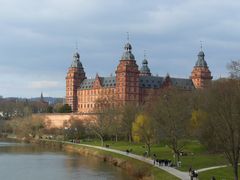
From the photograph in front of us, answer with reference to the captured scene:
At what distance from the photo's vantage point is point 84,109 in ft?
514

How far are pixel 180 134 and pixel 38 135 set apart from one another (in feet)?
242

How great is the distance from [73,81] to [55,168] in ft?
347

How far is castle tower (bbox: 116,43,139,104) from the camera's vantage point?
437 ft

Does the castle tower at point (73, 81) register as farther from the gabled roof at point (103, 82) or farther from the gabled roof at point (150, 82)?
the gabled roof at point (150, 82)

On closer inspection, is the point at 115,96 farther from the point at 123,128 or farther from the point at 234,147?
the point at 234,147

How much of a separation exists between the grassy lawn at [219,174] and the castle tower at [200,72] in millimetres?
113134

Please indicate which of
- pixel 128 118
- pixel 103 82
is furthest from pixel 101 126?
pixel 103 82

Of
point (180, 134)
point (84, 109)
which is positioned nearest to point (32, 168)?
point (180, 134)

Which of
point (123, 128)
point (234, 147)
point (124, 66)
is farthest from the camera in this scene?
point (124, 66)

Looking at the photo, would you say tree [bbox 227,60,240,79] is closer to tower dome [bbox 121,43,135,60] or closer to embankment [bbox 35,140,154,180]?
embankment [bbox 35,140,154,180]

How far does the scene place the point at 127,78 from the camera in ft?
439

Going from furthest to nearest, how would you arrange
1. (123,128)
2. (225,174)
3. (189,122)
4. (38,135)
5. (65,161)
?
1. (38,135)
2. (123,128)
3. (65,161)
4. (189,122)
5. (225,174)

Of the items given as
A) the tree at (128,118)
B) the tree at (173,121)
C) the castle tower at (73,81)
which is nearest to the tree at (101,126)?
the tree at (128,118)

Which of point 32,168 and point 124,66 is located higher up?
point 124,66
